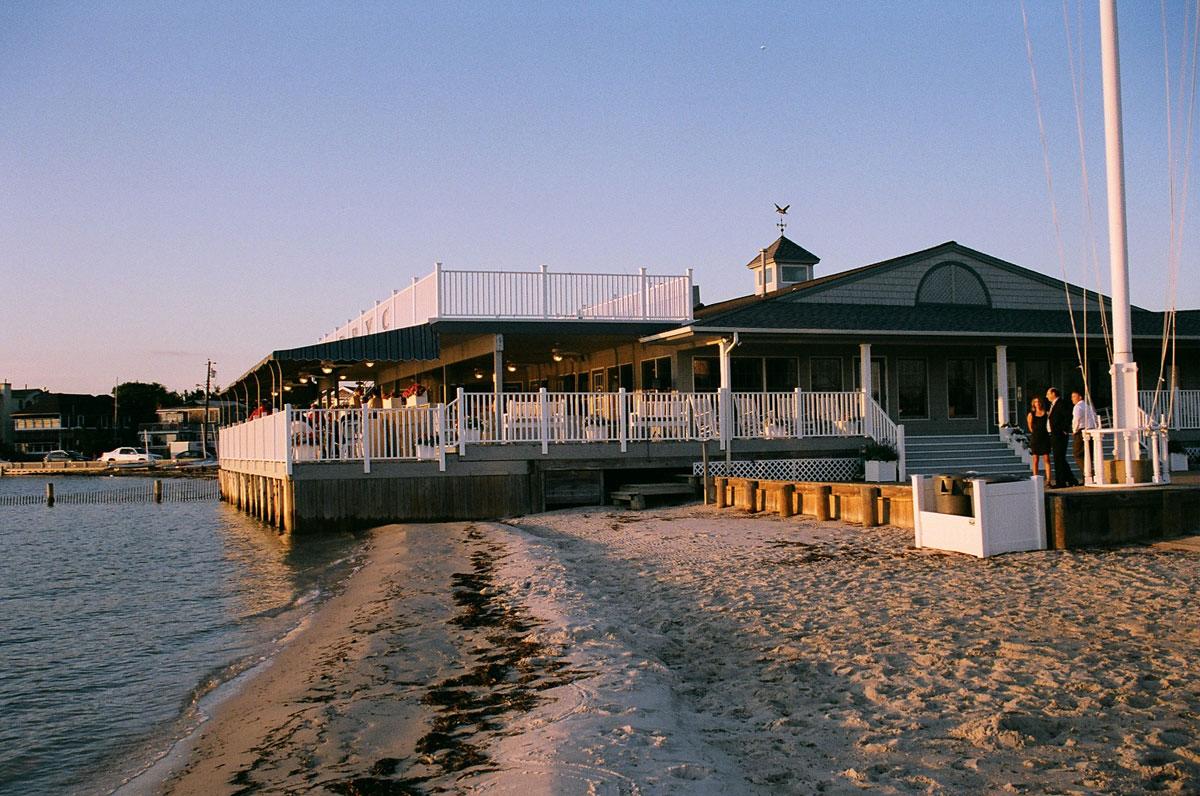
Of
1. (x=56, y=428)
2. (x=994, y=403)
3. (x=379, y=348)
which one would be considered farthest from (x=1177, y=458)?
(x=56, y=428)

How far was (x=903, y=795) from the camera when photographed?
180 inches

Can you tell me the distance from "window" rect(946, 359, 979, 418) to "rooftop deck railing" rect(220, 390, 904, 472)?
12.4 ft

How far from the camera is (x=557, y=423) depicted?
66.0 ft

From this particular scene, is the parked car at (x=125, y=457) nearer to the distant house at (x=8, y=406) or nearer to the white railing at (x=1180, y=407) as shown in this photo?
the distant house at (x=8, y=406)

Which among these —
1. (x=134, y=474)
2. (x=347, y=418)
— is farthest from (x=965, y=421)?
(x=134, y=474)

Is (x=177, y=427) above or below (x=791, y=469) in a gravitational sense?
above

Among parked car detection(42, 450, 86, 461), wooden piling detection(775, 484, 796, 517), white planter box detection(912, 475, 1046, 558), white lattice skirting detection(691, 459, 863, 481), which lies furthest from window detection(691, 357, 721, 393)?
parked car detection(42, 450, 86, 461)

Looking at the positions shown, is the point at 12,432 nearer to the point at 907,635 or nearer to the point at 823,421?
the point at 823,421

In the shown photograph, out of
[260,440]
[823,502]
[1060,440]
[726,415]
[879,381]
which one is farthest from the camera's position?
[879,381]

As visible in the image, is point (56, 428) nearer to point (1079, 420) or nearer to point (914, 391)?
point (914, 391)

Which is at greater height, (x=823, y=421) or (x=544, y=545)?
(x=823, y=421)

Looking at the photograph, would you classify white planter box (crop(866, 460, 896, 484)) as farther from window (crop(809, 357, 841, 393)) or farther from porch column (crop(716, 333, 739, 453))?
window (crop(809, 357, 841, 393))

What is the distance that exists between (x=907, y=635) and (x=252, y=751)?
4.96 meters

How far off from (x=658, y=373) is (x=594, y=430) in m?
4.99
